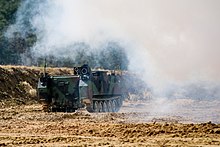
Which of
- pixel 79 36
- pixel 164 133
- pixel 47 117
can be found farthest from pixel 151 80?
pixel 164 133

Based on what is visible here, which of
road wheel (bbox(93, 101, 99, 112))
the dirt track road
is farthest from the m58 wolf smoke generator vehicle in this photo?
the dirt track road

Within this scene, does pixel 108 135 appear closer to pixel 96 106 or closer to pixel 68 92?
pixel 68 92

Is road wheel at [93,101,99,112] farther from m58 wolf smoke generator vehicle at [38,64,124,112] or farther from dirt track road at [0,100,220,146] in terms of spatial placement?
dirt track road at [0,100,220,146]

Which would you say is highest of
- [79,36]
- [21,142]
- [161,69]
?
[79,36]

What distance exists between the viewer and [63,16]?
3033 cm

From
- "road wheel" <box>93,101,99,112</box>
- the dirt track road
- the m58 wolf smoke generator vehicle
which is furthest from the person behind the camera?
"road wheel" <box>93,101,99,112</box>

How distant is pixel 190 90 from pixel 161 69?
4.48m

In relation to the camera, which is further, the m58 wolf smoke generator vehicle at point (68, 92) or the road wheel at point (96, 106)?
the road wheel at point (96, 106)

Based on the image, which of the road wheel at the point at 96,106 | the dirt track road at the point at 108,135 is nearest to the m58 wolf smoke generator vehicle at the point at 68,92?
the road wheel at the point at 96,106

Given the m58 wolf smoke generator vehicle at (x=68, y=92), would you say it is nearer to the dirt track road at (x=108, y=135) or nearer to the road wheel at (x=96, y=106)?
the road wheel at (x=96, y=106)

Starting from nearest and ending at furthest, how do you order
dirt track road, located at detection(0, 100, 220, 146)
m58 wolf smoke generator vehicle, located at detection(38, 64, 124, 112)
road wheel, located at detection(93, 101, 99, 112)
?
dirt track road, located at detection(0, 100, 220, 146)
m58 wolf smoke generator vehicle, located at detection(38, 64, 124, 112)
road wheel, located at detection(93, 101, 99, 112)

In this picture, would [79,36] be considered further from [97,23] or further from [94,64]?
[94,64]

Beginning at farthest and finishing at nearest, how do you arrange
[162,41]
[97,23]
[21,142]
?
[97,23] → [162,41] → [21,142]

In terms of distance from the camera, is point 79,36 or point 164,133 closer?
point 164,133
